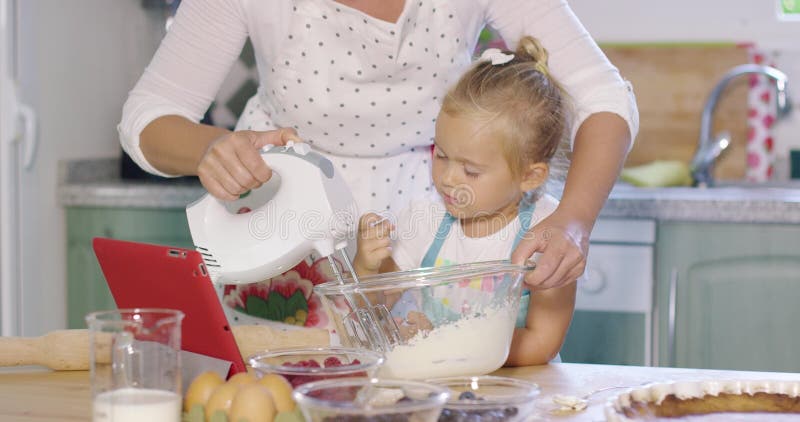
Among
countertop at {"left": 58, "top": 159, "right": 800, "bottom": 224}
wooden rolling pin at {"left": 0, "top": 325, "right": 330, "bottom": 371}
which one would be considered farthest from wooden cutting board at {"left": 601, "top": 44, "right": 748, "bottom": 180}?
wooden rolling pin at {"left": 0, "top": 325, "right": 330, "bottom": 371}

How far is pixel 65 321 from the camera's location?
2605 mm

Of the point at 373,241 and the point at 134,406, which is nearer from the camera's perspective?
the point at 134,406

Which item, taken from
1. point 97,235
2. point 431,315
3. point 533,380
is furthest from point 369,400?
point 97,235

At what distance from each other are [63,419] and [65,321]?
5.62 ft

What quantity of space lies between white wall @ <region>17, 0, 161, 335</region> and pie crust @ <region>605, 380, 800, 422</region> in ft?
6.26

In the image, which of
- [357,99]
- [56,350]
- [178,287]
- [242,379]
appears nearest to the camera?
[242,379]

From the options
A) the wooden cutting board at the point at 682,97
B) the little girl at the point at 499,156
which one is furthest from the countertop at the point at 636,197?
the little girl at the point at 499,156

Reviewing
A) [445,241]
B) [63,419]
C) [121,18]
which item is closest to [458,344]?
[63,419]

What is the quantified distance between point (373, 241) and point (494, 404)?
0.58 m

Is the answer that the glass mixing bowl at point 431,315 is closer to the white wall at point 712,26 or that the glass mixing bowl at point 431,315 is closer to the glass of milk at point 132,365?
the glass of milk at point 132,365

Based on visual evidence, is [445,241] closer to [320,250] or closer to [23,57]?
[320,250]

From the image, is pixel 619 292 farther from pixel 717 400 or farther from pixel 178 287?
pixel 178 287

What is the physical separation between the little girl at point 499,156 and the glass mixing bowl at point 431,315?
320 mm

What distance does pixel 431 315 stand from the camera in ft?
3.37
